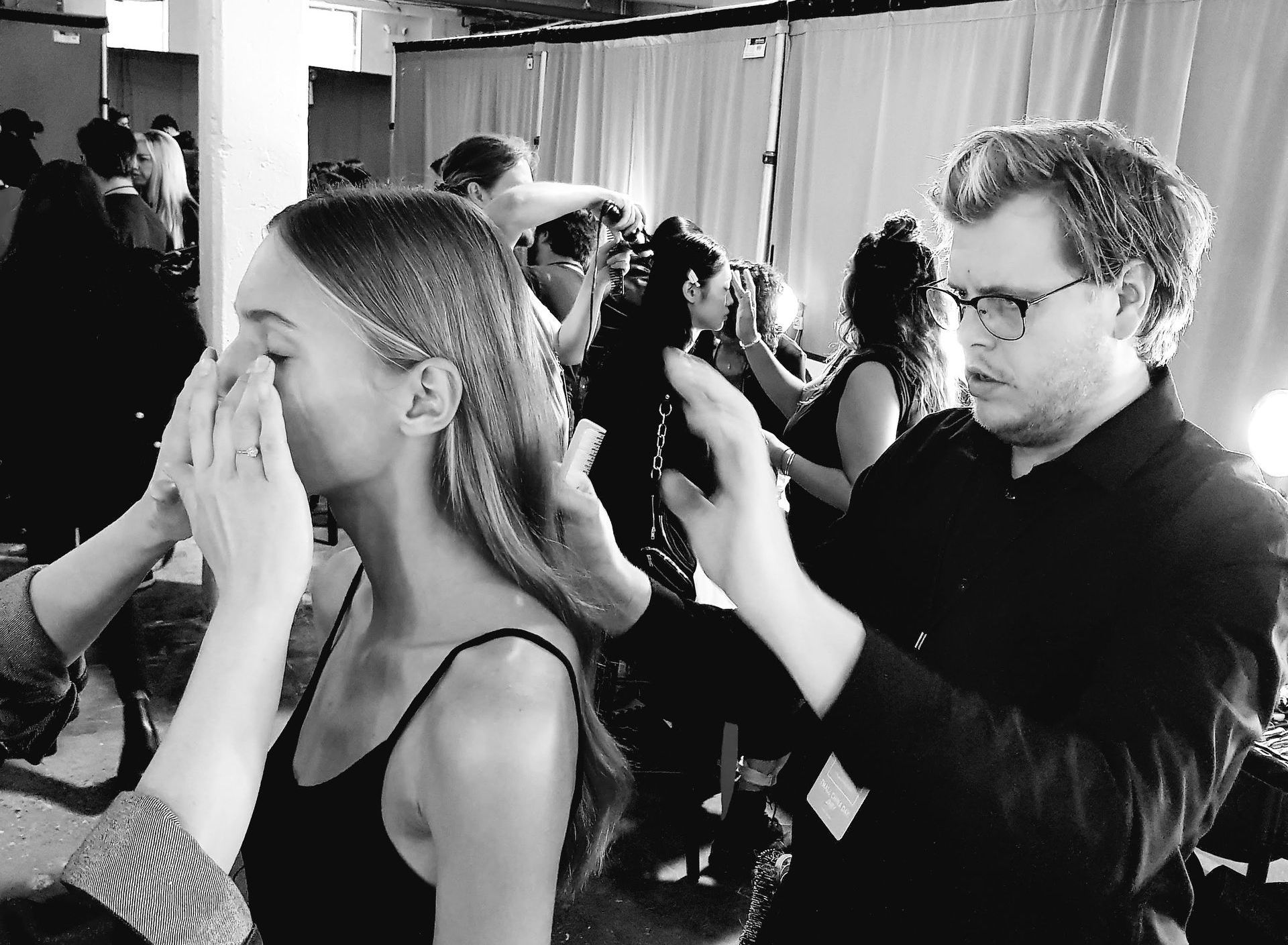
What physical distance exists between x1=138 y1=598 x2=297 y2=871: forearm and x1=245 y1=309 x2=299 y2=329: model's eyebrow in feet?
1.02

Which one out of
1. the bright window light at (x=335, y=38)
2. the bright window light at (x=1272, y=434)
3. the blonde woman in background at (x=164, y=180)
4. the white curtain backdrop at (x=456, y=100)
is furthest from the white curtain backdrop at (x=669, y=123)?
the bright window light at (x=335, y=38)

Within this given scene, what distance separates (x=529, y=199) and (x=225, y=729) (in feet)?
7.47

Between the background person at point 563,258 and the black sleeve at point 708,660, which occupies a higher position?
the background person at point 563,258

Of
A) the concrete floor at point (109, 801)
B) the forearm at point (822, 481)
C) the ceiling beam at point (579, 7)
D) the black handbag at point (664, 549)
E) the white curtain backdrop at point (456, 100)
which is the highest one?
the ceiling beam at point (579, 7)

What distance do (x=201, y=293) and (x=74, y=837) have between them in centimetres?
187

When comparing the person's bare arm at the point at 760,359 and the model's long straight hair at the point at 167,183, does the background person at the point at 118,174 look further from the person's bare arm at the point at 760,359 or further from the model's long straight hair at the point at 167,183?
the person's bare arm at the point at 760,359

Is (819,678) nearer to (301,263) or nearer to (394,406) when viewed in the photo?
(394,406)

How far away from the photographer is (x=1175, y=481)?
1.08 metres

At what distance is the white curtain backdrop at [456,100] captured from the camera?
8.64 meters

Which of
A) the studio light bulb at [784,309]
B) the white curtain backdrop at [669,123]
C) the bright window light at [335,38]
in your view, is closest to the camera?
the studio light bulb at [784,309]

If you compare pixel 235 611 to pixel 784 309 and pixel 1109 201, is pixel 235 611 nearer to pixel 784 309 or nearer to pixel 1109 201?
pixel 1109 201

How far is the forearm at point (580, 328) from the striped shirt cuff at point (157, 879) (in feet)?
8.42

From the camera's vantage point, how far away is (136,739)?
3.02 meters

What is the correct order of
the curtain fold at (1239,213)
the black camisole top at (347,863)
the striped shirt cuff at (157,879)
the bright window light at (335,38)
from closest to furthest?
the striped shirt cuff at (157,879), the black camisole top at (347,863), the curtain fold at (1239,213), the bright window light at (335,38)
